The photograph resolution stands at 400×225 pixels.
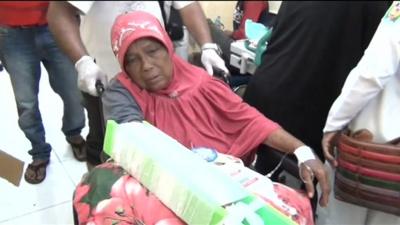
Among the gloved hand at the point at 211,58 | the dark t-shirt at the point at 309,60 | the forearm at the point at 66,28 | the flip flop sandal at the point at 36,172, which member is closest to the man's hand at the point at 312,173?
the dark t-shirt at the point at 309,60

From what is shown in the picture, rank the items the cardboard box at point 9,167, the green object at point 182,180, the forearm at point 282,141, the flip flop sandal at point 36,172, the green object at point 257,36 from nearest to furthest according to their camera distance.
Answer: the green object at point 182,180, the cardboard box at point 9,167, the forearm at point 282,141, the flip flop sandal at point 36,172, the green object at point 257,36

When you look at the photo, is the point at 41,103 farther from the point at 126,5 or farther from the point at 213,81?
the point at 213,81

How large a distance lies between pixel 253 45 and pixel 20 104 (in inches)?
34.9

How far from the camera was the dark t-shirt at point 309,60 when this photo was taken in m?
1.32

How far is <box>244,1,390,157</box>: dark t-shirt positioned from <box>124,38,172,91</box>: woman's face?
403 mm

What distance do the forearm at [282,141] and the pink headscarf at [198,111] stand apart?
17 mm

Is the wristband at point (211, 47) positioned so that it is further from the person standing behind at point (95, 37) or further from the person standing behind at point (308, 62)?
the person standing behind at point (308, 62)

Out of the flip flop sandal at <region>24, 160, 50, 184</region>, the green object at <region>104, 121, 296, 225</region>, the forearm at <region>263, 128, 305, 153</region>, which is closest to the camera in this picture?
the green object at <region>104, 121, 296, 225</region>

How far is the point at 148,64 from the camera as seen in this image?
48.8 inches

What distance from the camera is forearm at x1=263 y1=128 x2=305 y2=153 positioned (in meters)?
1.26

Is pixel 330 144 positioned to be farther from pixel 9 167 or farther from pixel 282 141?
pixel 9 167

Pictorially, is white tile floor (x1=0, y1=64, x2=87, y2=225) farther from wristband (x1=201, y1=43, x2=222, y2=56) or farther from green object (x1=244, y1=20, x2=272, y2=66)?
green object (x1=244, y1=20, x2=272, y2=66)

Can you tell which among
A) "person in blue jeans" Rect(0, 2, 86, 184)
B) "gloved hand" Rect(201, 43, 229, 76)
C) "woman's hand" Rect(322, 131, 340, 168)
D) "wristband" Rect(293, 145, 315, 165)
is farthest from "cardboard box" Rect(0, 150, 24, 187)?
"woman's hand" Rect(322, 131, 340, 168)

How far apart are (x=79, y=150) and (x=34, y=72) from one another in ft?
1.44
